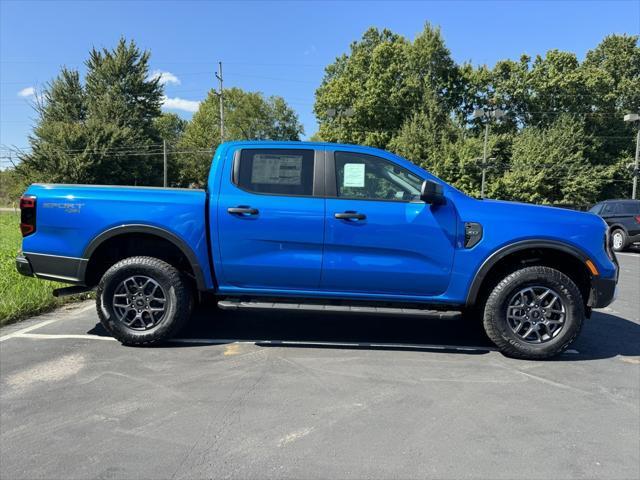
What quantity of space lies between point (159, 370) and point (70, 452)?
A: 127cm

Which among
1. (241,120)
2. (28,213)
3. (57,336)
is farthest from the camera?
(241,120)

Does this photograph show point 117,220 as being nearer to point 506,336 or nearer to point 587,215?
point 506,336

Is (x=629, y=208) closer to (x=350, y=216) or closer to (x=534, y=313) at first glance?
(x=534, y=313)

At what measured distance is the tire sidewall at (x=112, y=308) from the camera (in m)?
4.46

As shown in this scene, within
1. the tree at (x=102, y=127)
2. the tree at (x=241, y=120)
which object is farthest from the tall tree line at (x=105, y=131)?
the tree at (x=241, y=120)

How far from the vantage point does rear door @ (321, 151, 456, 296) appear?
428 cm

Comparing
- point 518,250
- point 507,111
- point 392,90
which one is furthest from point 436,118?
point 518,250

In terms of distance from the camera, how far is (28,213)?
4496 millimetres

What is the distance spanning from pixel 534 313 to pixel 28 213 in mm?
4886

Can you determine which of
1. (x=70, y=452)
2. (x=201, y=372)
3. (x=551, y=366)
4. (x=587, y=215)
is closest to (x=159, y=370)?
(x=201, y=372)

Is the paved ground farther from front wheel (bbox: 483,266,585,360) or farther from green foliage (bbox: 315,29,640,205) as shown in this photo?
green foliage (bbox: 315,29,640,205)

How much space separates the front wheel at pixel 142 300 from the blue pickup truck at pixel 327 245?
0.01 metres

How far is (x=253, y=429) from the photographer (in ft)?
9.98

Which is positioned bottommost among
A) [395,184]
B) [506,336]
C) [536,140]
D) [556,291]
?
[506,336]
